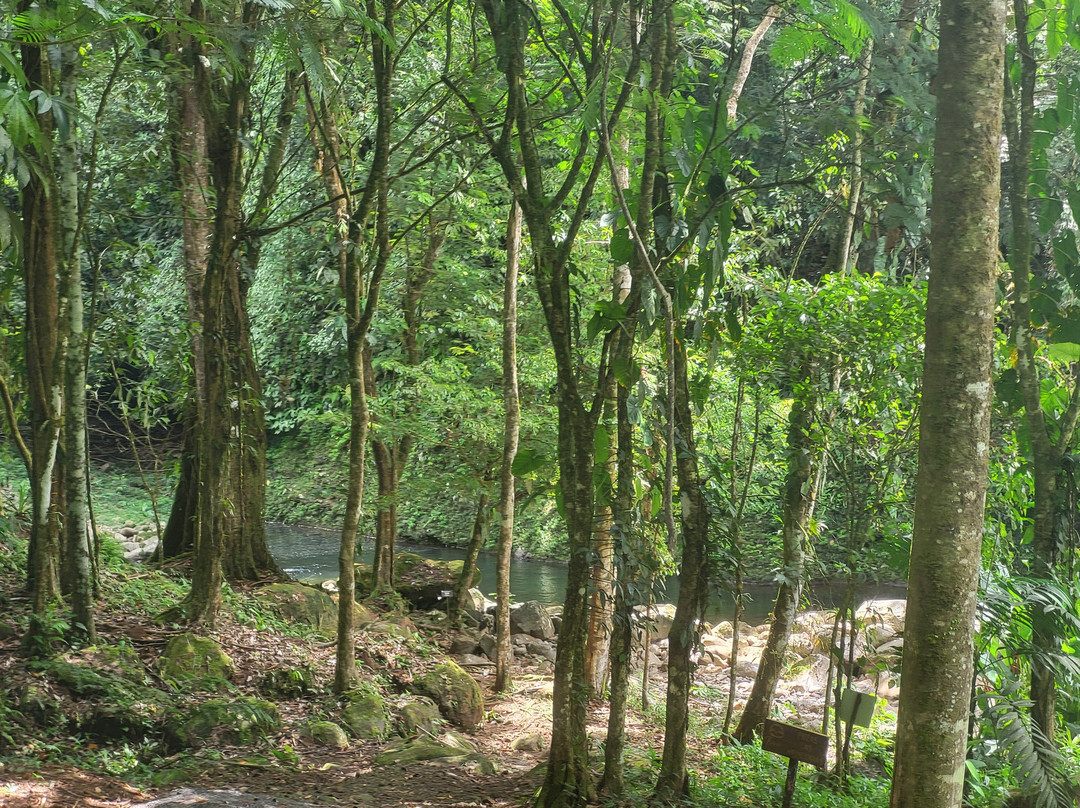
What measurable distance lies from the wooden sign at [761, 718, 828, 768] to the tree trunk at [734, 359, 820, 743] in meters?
1.85

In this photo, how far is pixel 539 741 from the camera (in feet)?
20.3

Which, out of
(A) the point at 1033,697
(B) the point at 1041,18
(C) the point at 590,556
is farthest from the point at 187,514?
(B) the point at 1041,18

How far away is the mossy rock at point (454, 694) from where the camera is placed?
21.5ft

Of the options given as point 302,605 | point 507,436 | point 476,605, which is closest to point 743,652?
point 476,605

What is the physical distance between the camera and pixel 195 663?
17.7 feet

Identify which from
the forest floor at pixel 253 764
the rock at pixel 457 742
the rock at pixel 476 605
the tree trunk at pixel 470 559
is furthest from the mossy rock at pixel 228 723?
the rock at pixel 476 605

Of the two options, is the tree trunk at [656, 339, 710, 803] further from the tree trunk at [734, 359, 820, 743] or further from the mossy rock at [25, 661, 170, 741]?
the mossy rock at [25, 661, 170, 741]

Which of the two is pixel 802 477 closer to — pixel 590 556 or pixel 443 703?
pixel 590 556

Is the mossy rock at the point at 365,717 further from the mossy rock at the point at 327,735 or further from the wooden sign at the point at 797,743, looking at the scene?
the wooden sign at the point at 797,743

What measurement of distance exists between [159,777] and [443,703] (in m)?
2.80

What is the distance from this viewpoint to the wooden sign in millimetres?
3613

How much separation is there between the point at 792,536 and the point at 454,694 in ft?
9.54

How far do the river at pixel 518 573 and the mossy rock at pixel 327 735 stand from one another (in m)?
6.80

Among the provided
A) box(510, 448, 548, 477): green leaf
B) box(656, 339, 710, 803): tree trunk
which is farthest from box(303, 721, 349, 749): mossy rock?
box(510, 448, 548, 477): green leaf
